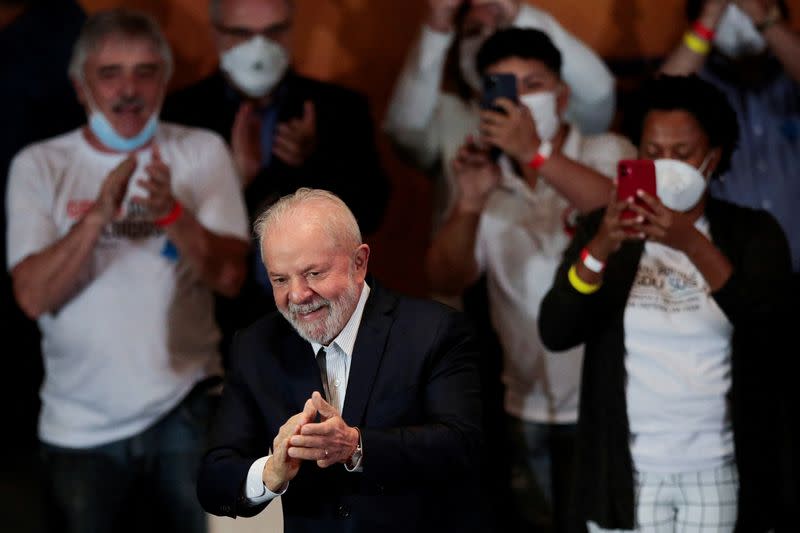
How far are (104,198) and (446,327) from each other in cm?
117

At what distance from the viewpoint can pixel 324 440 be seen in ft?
7.16

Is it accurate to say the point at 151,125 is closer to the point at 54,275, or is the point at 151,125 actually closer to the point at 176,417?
the point at 54,275

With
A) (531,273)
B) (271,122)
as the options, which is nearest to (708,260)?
(531,273)

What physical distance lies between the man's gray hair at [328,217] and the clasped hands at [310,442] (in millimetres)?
298

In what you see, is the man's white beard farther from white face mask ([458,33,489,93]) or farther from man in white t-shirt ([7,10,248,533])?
white face mask ([458,33,489,93])

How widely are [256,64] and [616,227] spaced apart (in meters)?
1.38

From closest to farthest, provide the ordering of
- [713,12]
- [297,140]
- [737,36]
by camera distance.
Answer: [297,140]
[713,12]
[737,36]

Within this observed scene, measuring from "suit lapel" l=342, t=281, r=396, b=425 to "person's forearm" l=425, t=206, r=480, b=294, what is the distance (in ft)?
3.67

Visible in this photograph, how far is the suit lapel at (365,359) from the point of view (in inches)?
94.5

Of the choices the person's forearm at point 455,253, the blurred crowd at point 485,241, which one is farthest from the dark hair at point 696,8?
the person's forearm at point 455,253

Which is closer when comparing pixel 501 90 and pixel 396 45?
pixel 501 90

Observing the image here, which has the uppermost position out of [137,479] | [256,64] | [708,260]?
[256,64]

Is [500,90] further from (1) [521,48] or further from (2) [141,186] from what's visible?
(2) [141,186]

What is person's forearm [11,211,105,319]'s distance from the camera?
3262mm
